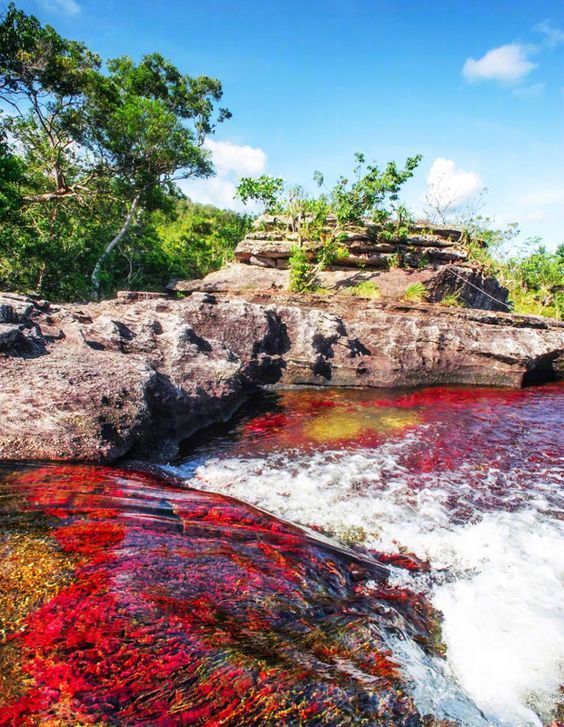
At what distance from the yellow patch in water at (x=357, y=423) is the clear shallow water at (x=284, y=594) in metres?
1.16

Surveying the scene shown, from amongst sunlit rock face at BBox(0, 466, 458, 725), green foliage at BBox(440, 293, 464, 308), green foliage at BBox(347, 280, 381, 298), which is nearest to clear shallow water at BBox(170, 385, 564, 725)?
sunlit rock face at BBox(0, 466, 458, 725)

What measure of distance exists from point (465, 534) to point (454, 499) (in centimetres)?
71

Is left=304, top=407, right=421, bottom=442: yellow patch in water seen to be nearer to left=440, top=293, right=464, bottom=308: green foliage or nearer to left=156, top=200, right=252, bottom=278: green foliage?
left=440, top=293, right=464, bottom=308: green foliage

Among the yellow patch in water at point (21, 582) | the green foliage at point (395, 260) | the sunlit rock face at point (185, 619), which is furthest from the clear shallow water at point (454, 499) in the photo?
the green foliage at point (395, 260)

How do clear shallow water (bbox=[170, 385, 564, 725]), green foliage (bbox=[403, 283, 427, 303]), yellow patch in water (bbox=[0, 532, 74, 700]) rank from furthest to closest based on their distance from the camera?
green foliage (bbox=[403, 283, 427, 303]), clear shallow water (bbox=[170, 385, 564, 725]), yellow patch in water (bbox=[0, 532, 74, 700])

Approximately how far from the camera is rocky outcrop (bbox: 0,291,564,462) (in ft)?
15.3

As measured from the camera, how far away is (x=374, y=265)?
1586 centimetres

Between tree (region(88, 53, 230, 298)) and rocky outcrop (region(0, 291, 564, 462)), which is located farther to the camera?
tree (region(88, 53, 230, 298))

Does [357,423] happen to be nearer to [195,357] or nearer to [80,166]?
[195,357]

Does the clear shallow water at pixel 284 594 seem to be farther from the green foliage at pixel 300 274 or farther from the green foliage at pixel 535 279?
the green foliage at pixel 535 279

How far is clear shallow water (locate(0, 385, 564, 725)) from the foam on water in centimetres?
2

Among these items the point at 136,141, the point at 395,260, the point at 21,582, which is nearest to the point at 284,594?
the point at 21,582

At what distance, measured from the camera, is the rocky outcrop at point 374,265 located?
14500 mm

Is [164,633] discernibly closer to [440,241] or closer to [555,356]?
[555,356]
